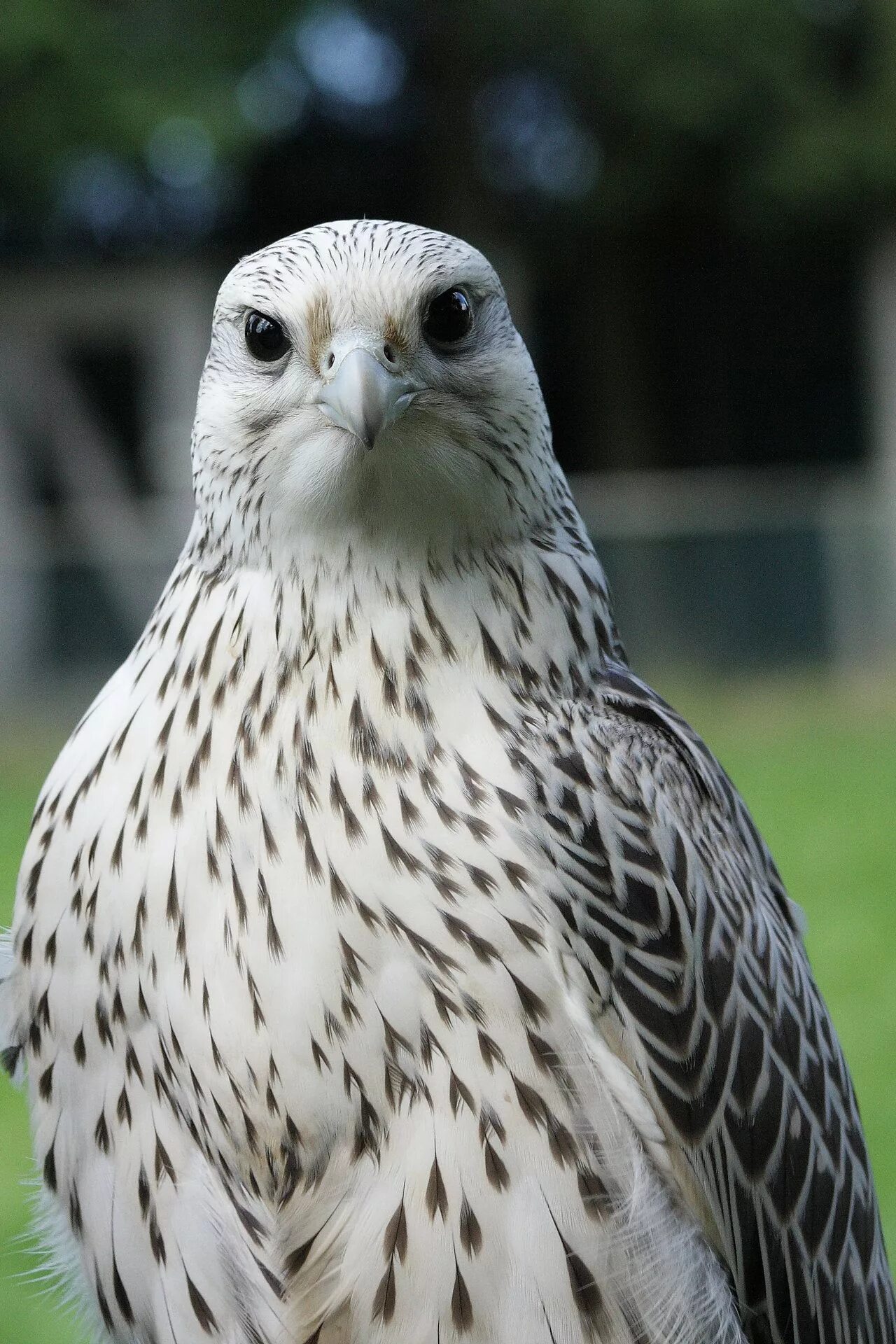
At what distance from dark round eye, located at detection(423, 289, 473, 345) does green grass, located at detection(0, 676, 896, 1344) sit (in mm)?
1625

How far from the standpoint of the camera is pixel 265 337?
2.42m

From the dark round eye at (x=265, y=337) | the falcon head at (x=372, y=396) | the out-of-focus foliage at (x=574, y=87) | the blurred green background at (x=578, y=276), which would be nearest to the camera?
the falcon head at (x=372, y=396)

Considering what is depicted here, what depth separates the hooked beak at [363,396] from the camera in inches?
86.0

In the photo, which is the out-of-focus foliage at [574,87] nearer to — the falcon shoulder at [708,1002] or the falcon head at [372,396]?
the falcon head at [372,396]

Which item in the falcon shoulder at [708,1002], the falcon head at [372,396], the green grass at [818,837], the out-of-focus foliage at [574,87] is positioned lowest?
the green grass at [818,837]

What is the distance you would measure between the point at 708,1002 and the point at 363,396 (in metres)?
1.00

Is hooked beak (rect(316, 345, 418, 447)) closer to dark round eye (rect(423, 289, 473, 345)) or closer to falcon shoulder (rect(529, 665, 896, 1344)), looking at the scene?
dark round eye (rect(423, 289, 473, 345))

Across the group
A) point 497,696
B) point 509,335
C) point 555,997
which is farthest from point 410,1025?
point 509,335

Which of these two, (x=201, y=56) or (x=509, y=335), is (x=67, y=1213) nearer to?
(x=509, y=335)

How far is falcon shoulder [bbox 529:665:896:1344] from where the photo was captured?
2.37 meters

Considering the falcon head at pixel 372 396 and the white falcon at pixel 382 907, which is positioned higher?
the falcon head at pixel 372 396

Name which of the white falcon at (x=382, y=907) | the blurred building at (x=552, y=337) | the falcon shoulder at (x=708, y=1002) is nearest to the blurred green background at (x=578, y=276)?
the blurred building at (x=552, y=337)

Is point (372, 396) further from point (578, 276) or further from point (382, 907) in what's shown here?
point (578, 276)

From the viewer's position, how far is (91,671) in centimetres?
1230
